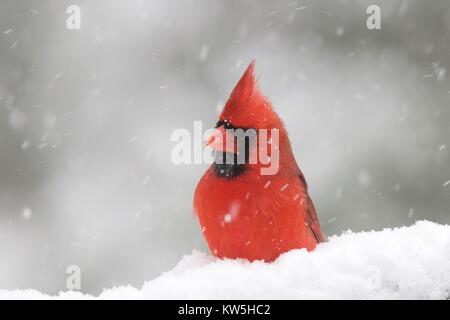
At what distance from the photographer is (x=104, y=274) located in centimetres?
484

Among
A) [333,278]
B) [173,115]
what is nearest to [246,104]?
[333,278]

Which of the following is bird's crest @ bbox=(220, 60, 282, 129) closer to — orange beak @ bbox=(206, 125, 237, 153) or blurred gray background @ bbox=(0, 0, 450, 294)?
orange beak @ bbox=(206, 125, 237, 153)

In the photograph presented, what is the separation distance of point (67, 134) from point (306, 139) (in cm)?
189

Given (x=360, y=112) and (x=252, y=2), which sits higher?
(x=252, y=2)

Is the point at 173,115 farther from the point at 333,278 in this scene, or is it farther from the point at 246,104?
the point at 333,278

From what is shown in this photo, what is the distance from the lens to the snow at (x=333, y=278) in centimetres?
161

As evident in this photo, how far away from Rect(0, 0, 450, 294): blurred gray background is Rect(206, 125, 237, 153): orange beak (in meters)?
2.30

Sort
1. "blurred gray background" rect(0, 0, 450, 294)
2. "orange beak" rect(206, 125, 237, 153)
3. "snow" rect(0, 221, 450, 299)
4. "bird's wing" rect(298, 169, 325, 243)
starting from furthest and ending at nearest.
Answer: "blurred gray background" rect(0, 0, 450, 294)
"bird's wing" rect(298, 169, 325, 243)
"orange beak" rect(206, 125, 237, 153)
"snow" rect(0, 221, 450, 299)

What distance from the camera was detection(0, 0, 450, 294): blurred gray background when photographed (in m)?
4.76

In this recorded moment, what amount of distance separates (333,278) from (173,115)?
11.0 ft

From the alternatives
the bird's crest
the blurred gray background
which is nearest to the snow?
the bird's crest

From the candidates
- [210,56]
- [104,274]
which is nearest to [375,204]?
[210,56]

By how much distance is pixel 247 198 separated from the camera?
7.66ft

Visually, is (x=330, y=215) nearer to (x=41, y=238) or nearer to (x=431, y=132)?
(x=431, y=132)
